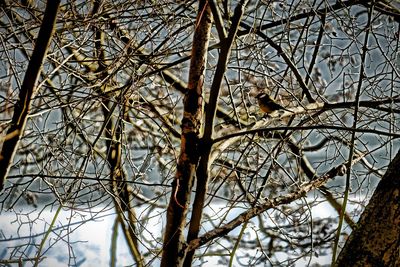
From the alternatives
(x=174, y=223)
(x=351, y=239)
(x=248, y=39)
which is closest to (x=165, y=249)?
(x=174, y=223)

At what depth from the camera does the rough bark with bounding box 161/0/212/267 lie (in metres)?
1.72

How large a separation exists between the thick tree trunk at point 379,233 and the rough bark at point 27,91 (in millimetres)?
A: 988

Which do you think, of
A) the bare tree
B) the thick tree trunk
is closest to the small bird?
the bare tree

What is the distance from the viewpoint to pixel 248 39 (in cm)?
238

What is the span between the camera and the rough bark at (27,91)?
1.40 meters

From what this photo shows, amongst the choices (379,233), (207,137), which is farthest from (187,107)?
(379,233)

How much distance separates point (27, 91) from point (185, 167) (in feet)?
1.96

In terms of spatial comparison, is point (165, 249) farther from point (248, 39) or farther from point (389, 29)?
point (389, 29)

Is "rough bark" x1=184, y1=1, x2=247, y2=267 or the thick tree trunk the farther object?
"rough bark" x1=184, y1=1, x2=247, y2=267

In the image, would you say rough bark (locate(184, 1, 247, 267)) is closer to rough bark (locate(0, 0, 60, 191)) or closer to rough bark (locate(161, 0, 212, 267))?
rough bark (locate(161, 0, 212, 267))

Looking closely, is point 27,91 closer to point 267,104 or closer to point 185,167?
point 185,167

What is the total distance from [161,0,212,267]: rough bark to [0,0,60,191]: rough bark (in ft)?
1.78

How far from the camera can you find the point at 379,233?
109cm

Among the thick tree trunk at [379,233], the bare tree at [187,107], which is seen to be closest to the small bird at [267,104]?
the bare tree at [187,107]
